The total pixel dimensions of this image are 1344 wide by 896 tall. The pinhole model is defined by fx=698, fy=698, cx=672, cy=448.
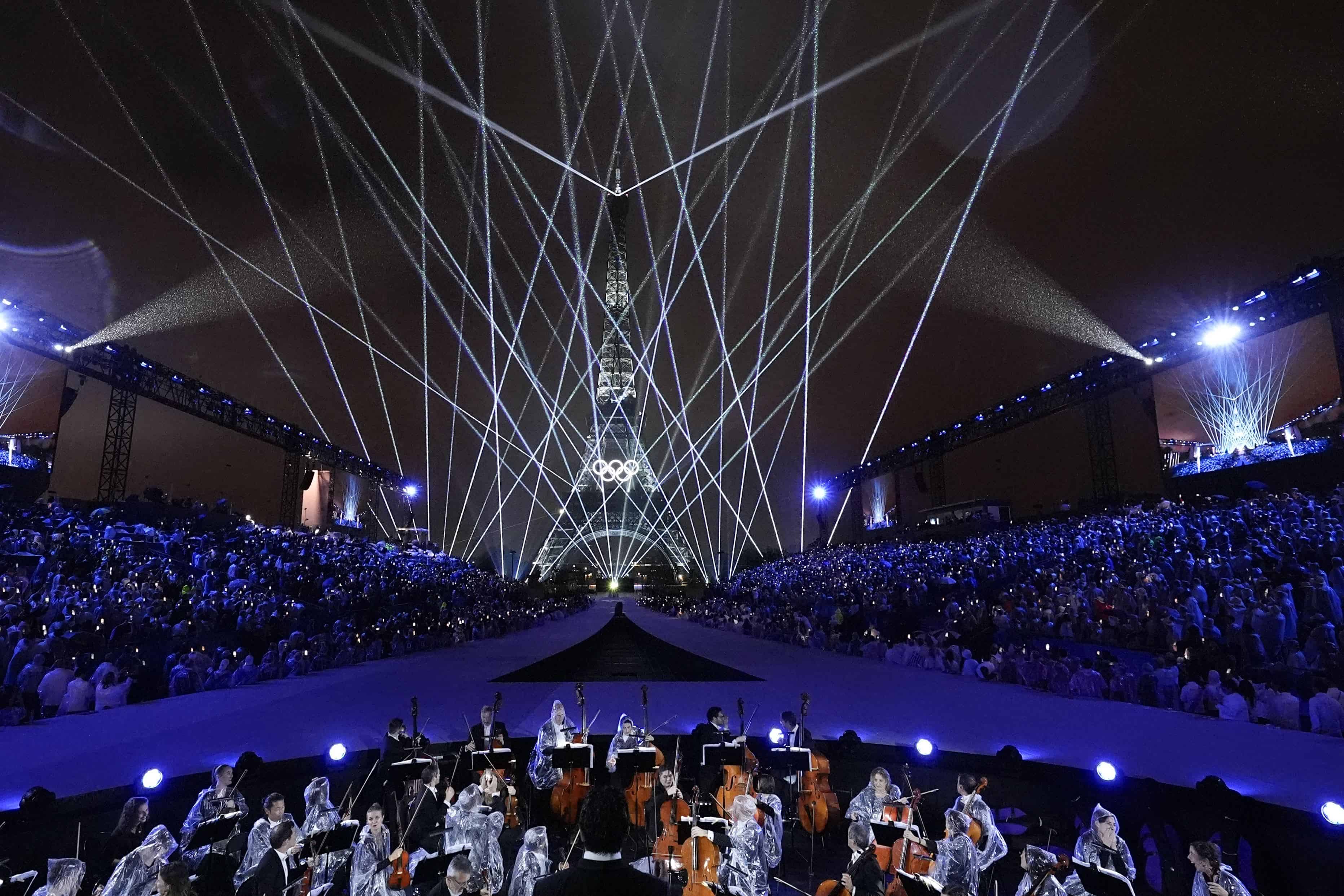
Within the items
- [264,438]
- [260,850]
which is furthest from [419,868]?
[264,438]

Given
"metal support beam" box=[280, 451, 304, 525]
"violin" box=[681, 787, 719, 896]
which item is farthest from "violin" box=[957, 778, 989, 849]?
"metal support beam" box=[280, 451, 304, 525]

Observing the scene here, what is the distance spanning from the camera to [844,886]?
5188 millimetres

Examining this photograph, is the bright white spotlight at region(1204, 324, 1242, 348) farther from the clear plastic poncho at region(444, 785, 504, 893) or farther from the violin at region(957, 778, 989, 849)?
the clear plastic poncho at region(444, 785, 504, 893)

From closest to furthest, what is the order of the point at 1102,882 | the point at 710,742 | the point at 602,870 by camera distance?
the point at 602,870 < the point at 1102,882 < the point at 710,742

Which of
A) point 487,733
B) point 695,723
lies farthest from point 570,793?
point 695,723

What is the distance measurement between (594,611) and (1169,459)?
34537 millimetres

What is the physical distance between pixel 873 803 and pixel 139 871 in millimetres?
5877

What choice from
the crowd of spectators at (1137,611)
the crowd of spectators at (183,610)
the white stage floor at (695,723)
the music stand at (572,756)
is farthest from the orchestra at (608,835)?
the crowd of spectators at (183,610)

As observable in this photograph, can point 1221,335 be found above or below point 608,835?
above

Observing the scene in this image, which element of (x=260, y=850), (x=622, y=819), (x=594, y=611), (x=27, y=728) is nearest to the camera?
(x=622, y=819)

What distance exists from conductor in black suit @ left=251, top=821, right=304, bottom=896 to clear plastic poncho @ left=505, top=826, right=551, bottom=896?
5.71 ft

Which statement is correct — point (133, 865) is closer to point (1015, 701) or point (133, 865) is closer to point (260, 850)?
point (260, 850)

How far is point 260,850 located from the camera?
596 cm

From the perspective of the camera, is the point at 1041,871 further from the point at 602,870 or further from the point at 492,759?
the point at 492,759
